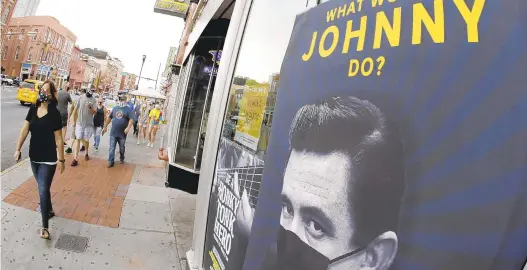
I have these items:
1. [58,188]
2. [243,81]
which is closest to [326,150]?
[243,81]

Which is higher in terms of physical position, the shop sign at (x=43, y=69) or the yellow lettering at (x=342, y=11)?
the shop sign at (x=43, y=69)

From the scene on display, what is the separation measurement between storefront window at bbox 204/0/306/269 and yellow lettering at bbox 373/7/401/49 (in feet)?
1.99

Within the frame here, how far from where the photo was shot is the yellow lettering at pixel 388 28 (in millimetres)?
997

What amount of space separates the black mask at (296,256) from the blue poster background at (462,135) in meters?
0.29

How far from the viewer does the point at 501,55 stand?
785 millimetres

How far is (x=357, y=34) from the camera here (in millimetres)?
1119

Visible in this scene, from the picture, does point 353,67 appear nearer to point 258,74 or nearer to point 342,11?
point 342,11

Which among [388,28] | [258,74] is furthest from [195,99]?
[388,28]

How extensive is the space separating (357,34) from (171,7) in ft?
65.3

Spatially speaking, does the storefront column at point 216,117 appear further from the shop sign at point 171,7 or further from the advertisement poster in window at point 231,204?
the shop sign at point 171,7

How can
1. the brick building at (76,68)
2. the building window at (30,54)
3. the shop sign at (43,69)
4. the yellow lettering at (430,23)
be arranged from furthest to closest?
the brick building at (76,68), the shop sign at (43,69), the building window at (30,54), the yellow lettering at (430,23)

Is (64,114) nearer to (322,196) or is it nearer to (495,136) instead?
(322,196)

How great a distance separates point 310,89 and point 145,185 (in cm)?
618

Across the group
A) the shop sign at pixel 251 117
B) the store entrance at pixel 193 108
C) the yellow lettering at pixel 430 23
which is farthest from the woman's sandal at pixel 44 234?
the yellow lettering at pixel 430 23
